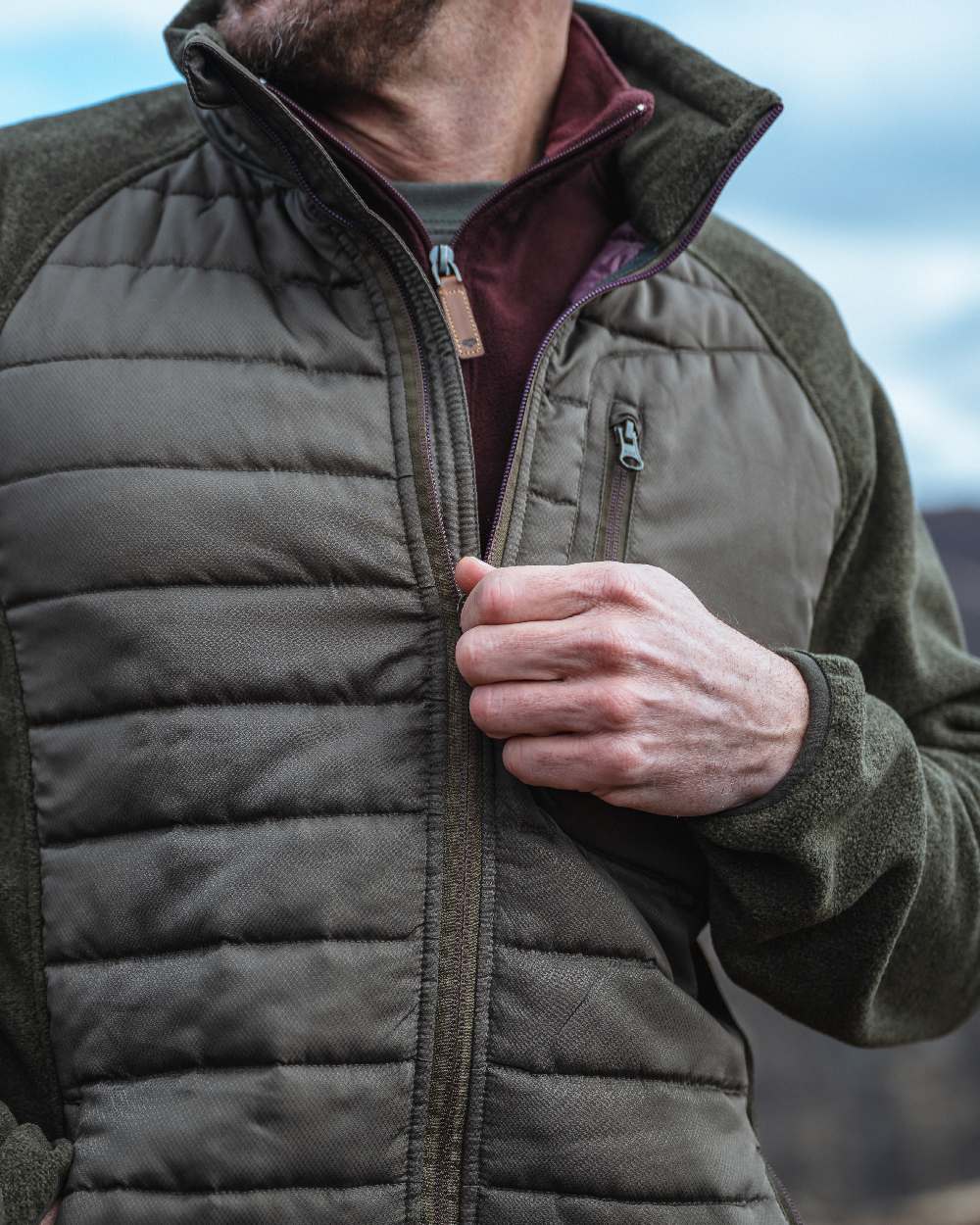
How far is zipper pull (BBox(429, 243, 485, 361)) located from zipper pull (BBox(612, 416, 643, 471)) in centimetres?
18

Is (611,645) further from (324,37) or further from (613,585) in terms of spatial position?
(324,37)

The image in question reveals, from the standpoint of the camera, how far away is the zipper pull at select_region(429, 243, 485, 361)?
137 centimetres

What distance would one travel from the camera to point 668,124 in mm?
1625

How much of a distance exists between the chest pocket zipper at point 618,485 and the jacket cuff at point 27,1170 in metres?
→ 0.77

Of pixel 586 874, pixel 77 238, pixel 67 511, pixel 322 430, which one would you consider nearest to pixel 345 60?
pixel 77 238

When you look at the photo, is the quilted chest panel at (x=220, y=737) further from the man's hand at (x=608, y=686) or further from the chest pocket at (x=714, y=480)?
the chest pocket at (x=714, y=480)

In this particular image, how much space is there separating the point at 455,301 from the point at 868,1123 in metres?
2.77

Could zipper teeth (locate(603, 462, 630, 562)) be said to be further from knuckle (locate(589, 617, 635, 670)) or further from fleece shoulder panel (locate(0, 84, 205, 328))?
fleece shoulder panel (locate(0, 84, 205, 328))

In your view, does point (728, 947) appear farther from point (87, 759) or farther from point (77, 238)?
point (77, 238)

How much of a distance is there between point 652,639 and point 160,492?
0.50 m

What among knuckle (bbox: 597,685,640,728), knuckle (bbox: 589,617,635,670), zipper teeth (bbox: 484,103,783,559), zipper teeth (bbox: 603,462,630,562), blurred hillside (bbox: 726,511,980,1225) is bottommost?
blurred hillside (bbox: 726,511,980,1225)

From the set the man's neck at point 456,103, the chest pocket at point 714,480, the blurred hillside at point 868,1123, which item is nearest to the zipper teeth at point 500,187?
the man's neck at point 456,103

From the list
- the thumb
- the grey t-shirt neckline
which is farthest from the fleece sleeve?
the grey t-shirt neckline

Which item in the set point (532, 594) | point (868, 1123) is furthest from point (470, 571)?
point (868, 1123)
